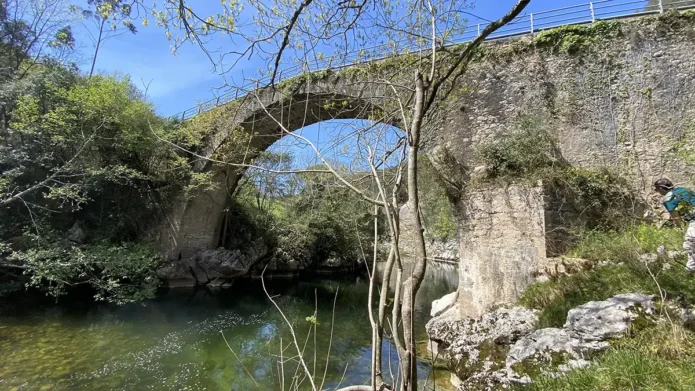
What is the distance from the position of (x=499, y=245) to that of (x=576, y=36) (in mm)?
4276

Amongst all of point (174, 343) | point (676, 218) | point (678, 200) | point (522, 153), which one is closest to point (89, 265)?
point (174, 343)

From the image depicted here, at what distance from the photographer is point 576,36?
7074 mm

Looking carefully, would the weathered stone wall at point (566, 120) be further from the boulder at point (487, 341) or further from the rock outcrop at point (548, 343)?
the rock outcrop at point (548, 343)

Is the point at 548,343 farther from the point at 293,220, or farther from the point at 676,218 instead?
the point at 293,220

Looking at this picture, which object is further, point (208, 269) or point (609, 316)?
point (208, 269)

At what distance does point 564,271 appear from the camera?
5.10m

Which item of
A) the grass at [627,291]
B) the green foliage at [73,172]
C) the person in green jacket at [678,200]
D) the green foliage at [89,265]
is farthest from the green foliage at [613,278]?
the green foliage at [89,265]

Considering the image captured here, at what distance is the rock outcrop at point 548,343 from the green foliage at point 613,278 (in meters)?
0.32

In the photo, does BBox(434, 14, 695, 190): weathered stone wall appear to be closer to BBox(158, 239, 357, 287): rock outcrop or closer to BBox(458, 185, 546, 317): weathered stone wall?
BBox(458, 185, 546, 317): weathered stone wall

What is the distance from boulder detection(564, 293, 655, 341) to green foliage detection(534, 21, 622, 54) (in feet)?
17.9

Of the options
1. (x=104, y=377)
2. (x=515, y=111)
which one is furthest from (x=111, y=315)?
(x=515, y=111)

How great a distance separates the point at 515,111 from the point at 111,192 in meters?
12.8

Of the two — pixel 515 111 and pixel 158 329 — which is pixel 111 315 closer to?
pixel 158 329

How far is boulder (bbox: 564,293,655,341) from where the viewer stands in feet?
10.1
